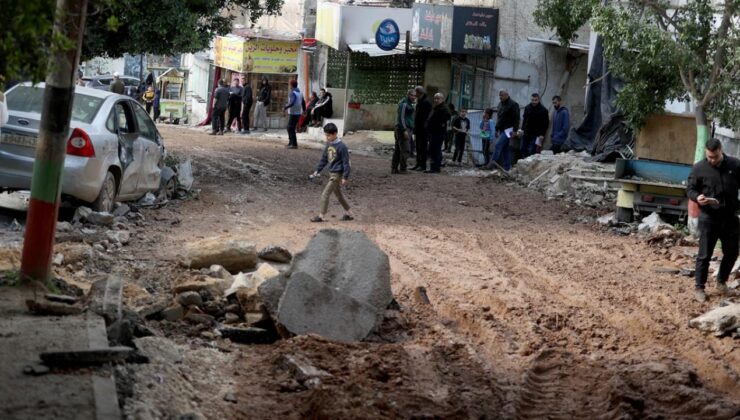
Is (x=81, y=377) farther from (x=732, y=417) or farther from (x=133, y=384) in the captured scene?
(x=732, y=417)

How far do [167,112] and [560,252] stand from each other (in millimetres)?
33212

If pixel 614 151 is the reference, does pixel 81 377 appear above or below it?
below

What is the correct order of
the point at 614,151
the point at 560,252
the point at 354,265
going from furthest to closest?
1. the point at 614,151
2. the point at 560,252
3. the point at 354,265

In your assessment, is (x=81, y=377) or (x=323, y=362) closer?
(x=81, y=377)

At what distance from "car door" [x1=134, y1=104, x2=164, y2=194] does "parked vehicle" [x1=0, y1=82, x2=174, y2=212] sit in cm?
1

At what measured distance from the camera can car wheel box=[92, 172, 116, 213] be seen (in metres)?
13.6

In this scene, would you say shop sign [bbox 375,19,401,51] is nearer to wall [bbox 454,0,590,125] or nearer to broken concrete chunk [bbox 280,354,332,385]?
wall [bbox 454,0,590,125]

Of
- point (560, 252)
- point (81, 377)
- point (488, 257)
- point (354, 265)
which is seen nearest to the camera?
point (81, 377)

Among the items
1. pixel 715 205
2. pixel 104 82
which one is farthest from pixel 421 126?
pixel 104 82

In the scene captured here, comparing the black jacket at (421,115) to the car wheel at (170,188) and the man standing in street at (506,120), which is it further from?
the car wheel at (170,188)

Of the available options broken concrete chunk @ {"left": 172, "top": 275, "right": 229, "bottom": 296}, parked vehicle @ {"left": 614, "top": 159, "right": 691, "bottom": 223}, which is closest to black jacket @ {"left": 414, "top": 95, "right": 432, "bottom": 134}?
parked vehicle @ {"left": 614, "top": 159, "right": 691, "bottom": 223}

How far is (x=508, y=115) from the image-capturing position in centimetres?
2533

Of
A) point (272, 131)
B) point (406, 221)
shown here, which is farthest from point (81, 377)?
point (272, 131)

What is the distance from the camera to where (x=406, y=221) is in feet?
54.1
